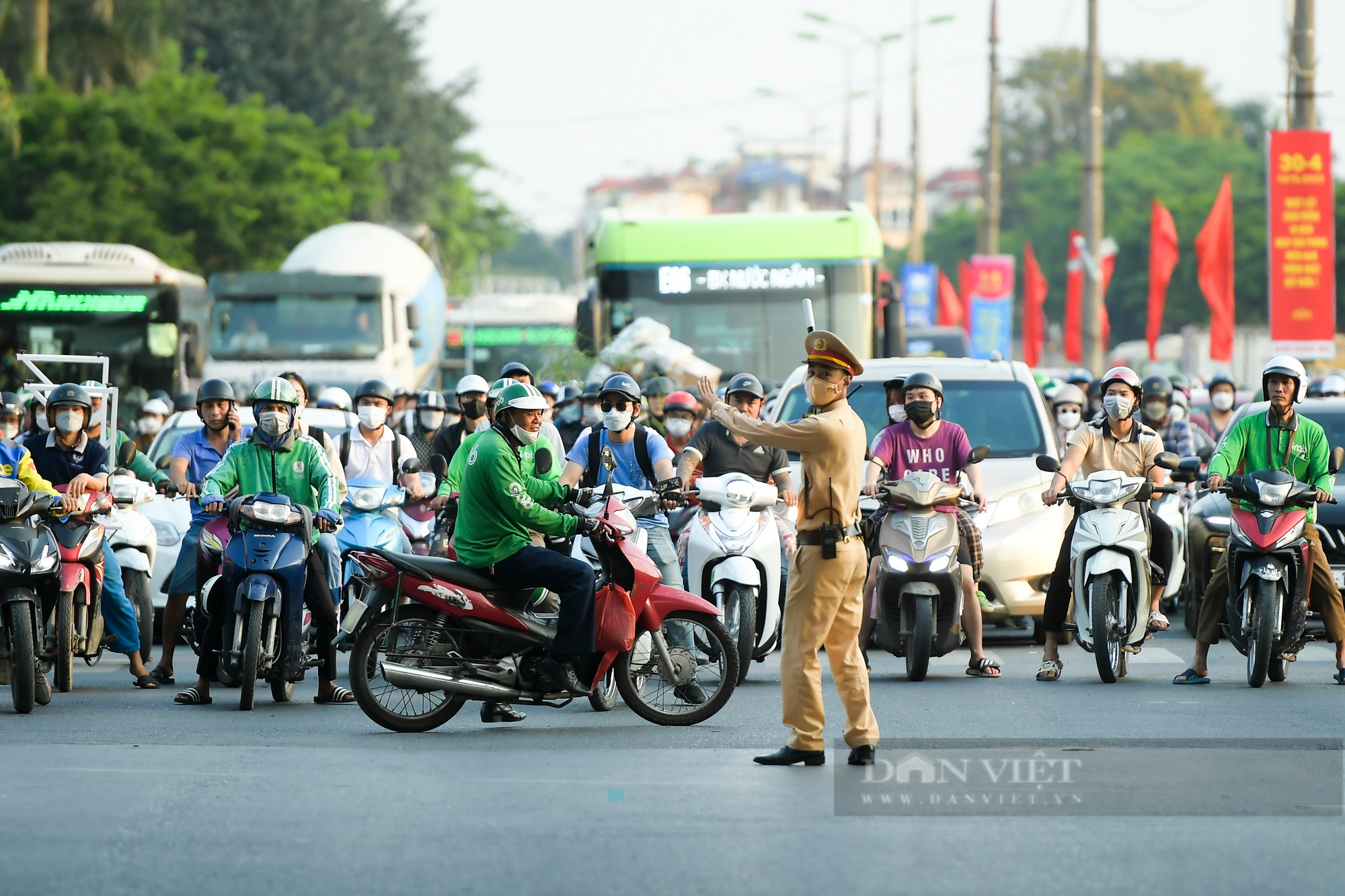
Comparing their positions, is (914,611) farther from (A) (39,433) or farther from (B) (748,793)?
(A) (39,433)

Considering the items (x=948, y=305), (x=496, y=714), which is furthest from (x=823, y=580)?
(x=948, y=305)

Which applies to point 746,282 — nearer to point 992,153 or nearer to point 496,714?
point 496,714

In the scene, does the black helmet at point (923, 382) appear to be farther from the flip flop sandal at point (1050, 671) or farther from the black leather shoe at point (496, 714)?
the black leather shoe at point (496, 714)

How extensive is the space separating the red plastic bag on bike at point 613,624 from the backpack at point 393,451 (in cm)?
350

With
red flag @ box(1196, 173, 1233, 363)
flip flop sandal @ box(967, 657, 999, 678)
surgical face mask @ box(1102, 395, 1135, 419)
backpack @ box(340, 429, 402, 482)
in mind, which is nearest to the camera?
flip flop sandal @ box(967, 657, 999, 678)

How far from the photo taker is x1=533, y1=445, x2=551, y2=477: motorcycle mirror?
9242mm

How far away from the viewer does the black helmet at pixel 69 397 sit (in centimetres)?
1113

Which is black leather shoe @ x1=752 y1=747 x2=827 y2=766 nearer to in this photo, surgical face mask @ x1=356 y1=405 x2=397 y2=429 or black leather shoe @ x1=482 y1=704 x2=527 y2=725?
black leather shoe @ x1=482 y1=704 x2=527 y2=725

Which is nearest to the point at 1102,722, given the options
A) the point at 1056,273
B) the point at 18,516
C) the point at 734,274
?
the point at 18,516

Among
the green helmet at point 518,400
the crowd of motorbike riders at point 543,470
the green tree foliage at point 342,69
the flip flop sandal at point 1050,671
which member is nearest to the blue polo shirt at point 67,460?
the crowd of motorbike riders at point 543,470

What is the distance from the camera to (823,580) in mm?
8109

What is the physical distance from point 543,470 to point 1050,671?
12.2 ft

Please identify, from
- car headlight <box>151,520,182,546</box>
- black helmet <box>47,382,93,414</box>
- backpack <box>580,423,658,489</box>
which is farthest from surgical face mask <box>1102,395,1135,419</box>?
car headlight <box>151,520,182,546</box>

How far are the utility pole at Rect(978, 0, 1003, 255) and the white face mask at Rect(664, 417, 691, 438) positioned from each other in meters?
28.9
